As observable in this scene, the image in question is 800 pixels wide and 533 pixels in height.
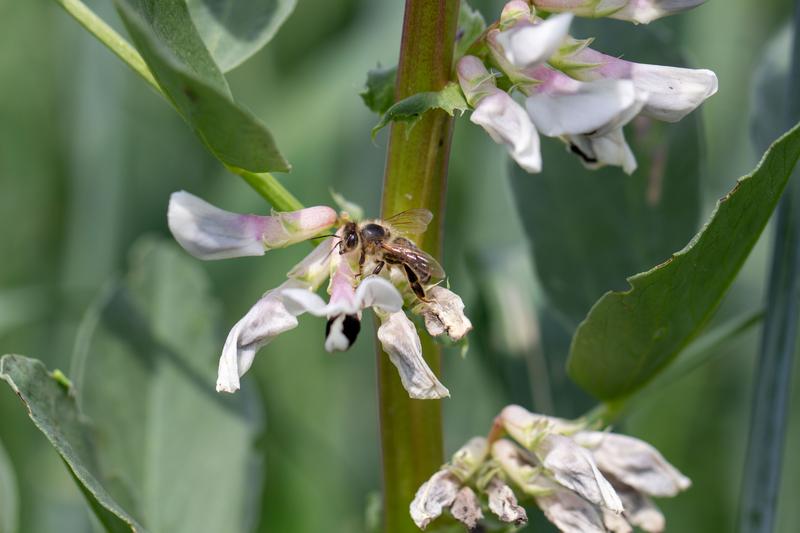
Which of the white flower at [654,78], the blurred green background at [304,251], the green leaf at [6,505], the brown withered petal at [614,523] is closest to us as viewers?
the white flower at [654,78]

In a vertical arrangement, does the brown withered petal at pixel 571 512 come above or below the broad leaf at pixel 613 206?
below

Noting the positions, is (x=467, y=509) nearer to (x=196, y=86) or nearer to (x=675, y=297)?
(x=675, y=297)

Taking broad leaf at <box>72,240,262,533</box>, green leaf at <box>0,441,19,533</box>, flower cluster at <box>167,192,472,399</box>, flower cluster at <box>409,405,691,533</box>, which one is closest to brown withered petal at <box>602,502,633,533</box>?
flower cluster at <box>409,405,691,533</box>

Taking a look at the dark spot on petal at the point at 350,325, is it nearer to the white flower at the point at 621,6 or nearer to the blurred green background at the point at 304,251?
the white flower at the point at 621,6

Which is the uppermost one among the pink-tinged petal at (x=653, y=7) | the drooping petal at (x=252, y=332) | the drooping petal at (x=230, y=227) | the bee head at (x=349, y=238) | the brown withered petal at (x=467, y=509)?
the pink-tinged petal at (x=653, y=7)

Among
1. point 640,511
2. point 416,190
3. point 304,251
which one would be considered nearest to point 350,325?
point 416,190

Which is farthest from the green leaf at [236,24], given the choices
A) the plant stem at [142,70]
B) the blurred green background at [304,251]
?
the blurred green background at [304,251]

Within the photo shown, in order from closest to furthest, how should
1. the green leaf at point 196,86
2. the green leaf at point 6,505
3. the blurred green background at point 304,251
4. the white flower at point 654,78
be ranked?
1. the green leaf at point 196,86
2. the white flower at point 654,78
3. the green leaf at point 6,505
4. the blurred green background at point 304,251
